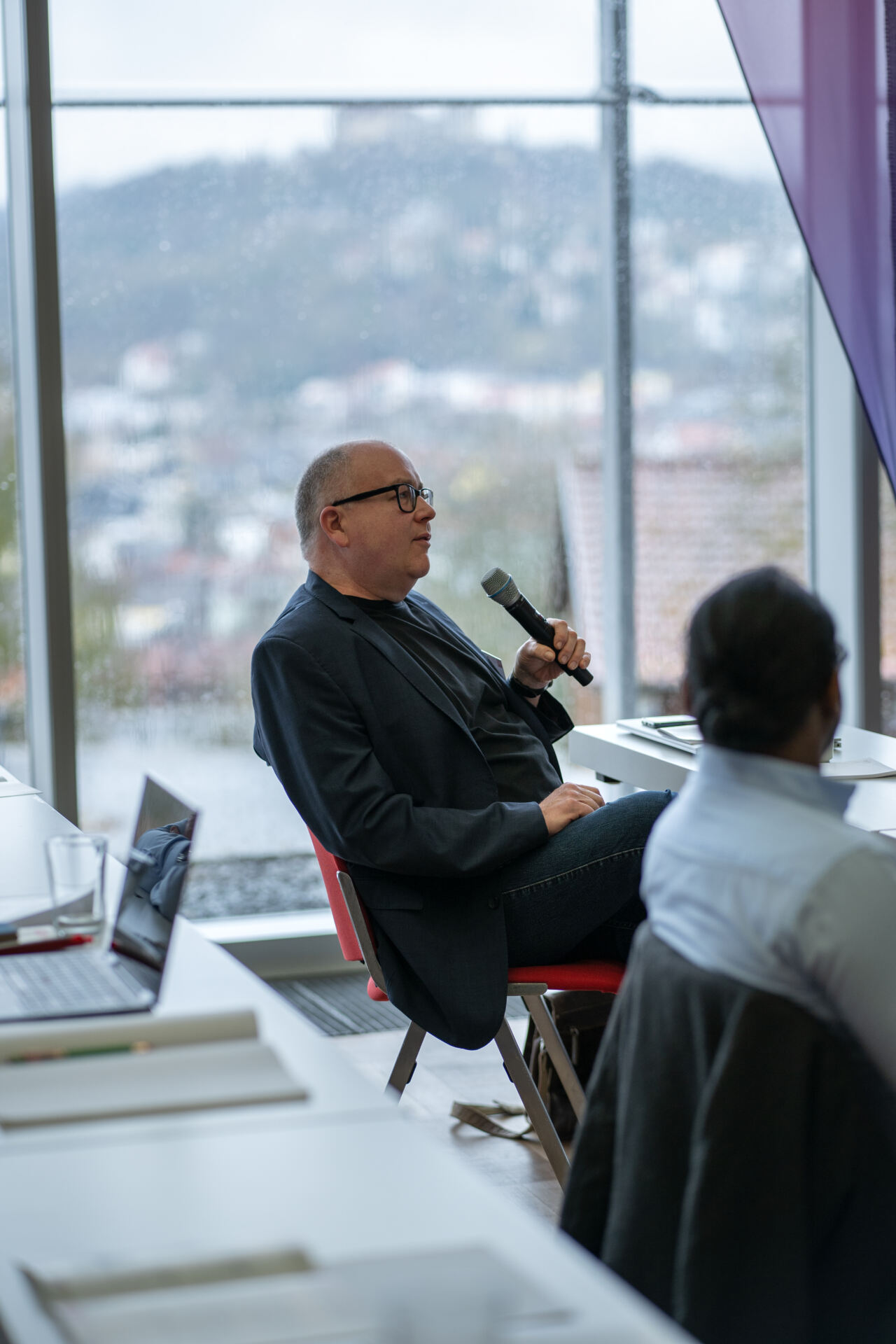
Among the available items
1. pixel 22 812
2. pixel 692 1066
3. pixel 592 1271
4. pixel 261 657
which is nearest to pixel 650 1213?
pixel 692 1066

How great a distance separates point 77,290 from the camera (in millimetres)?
4254

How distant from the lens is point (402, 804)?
8.92 ft

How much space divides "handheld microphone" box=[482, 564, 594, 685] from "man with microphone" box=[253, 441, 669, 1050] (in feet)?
0.52

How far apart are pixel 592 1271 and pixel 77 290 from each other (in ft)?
12.1

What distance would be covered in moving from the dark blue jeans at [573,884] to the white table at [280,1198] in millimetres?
1278

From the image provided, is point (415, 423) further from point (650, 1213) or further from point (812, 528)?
point (650, 1213)

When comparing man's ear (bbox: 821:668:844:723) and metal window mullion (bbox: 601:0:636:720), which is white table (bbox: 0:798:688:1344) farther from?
metal window mullion (bbox: 601:0:636:720)

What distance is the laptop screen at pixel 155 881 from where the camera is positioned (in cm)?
180

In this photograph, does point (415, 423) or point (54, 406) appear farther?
point (415, 423)

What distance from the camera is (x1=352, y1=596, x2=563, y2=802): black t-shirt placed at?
306 centimetres

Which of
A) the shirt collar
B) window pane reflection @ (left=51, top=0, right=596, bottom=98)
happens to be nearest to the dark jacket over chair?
the shirt collar

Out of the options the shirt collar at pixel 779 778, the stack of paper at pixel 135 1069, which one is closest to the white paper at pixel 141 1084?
the stack of paper at pixel 135 1069

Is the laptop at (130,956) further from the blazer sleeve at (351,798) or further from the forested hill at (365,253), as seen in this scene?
the forested hill at (365,253)

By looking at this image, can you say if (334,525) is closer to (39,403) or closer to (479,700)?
(479,700)
